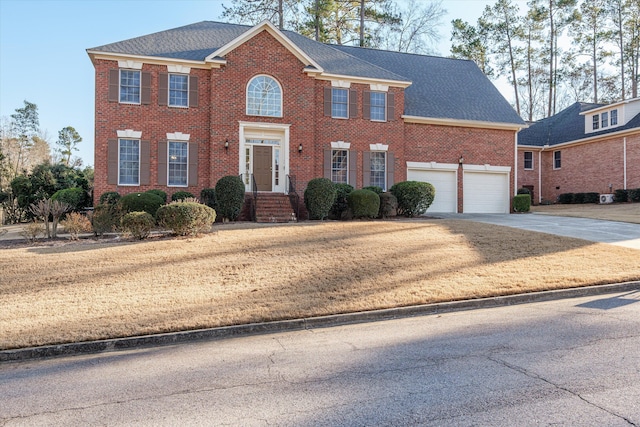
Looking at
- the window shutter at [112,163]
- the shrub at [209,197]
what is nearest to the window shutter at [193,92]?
the window shutter at [112,163]

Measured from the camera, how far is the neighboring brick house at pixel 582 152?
25.7 meters

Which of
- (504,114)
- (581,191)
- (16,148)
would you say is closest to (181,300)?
(504,114)

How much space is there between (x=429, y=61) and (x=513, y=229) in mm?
14770

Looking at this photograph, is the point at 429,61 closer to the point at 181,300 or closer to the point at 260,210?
the point at 260,210

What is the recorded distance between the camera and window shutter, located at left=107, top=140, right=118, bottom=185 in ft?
56.0

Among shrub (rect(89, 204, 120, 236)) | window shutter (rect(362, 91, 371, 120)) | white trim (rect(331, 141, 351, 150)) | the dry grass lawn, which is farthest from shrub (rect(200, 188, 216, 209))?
window shutter (rect(362, 91, 371, 120))

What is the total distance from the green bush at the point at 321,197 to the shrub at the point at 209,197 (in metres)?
3.51

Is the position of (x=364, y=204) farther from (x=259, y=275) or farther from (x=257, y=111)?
(x=259, y=275)

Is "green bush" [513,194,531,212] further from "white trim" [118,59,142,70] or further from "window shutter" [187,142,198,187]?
"white trim" [118,59,142,70]

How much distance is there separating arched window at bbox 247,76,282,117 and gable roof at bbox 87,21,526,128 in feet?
5.43

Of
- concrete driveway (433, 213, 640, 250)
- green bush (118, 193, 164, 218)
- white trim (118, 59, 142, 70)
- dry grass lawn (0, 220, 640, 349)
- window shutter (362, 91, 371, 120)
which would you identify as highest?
white trim (118, 59, 142, 70)

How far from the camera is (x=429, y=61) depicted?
25672mm

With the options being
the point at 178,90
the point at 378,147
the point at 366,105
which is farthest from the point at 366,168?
the point at 178,90

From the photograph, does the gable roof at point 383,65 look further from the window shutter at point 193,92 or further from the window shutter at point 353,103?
the window shutter at point 193,92
